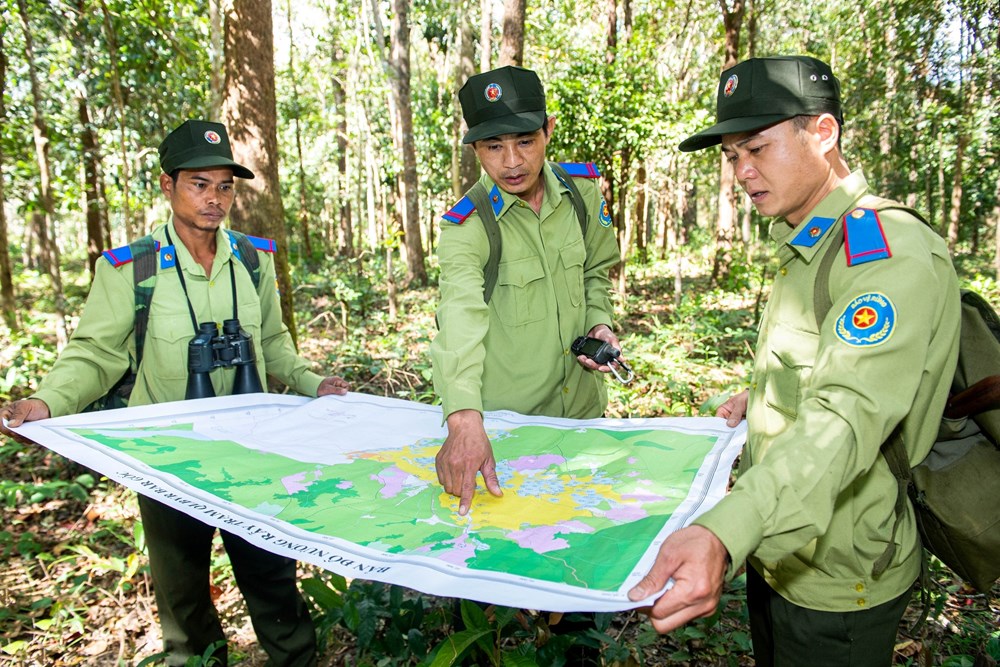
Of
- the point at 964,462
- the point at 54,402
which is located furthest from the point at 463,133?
the point at 964,462

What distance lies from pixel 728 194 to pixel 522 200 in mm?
10134

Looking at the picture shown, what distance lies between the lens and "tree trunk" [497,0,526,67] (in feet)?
21.9

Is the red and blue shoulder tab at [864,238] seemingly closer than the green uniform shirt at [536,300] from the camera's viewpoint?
Yes

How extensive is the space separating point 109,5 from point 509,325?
30.5ft

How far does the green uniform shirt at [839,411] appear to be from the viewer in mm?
1114

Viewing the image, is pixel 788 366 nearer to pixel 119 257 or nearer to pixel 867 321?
pixel 867 321

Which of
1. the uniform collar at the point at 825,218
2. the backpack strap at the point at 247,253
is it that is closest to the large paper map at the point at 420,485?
the backpack strap at the point at 247,253

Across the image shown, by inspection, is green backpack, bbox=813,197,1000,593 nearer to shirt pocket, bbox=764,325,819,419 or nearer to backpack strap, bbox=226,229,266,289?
shirt pocket, bbox=764,325,819,419

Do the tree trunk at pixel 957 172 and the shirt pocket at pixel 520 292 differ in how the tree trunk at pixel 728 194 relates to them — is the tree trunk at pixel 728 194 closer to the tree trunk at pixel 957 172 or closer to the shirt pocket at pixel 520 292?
the tree trunk at pixel 957 172

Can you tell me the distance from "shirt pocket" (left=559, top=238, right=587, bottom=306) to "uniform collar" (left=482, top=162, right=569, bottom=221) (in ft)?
0.53

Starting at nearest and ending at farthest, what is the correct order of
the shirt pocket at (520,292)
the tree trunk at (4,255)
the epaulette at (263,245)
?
the shirt pocket at (520,292), the epaulette at (263,245), the tree trunk at (4,255)

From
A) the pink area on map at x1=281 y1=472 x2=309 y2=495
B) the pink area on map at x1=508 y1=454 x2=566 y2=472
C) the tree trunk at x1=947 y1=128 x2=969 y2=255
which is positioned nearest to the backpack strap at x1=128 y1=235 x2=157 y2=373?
the pink area on map at x1=281 y1=472 x2=309 y2=495

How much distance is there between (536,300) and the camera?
2.35 meters

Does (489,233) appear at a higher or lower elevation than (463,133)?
lower
